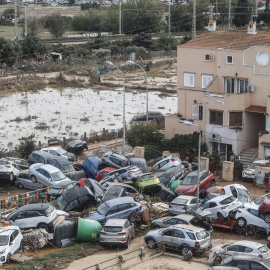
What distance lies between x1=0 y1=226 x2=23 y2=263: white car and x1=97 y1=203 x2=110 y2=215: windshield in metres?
4.32

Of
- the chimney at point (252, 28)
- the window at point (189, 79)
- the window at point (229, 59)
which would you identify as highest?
the chimney at point (252, 28)

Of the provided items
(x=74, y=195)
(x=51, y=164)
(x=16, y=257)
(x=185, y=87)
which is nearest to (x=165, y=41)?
(x=185, y=87)

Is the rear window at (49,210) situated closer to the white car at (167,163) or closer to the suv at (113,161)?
the suv at (113,161)

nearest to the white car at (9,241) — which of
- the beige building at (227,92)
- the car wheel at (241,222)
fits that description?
the car wheel at (241,222)

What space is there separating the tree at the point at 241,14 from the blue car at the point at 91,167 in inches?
3093

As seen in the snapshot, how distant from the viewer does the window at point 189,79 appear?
49.3 metres

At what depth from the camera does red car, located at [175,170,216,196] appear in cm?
3603

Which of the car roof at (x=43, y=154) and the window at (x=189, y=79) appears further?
the window at (x=189, y=79)

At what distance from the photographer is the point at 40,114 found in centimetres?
6675

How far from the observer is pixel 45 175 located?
38.8m

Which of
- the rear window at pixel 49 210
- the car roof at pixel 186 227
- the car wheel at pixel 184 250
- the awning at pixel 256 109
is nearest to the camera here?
the car wheel at pixel 184 250

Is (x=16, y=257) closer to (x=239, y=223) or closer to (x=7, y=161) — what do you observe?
(x=239, y=223)

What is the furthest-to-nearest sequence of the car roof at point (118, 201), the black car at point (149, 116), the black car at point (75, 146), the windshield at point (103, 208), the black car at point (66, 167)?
the black car at point (149, 116)
the black car at point (75, 146)
the black car at point (66, 167)
the car roof at point (118, 201)
the windshield at point (103, 208)

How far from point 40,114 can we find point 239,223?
37942mm
